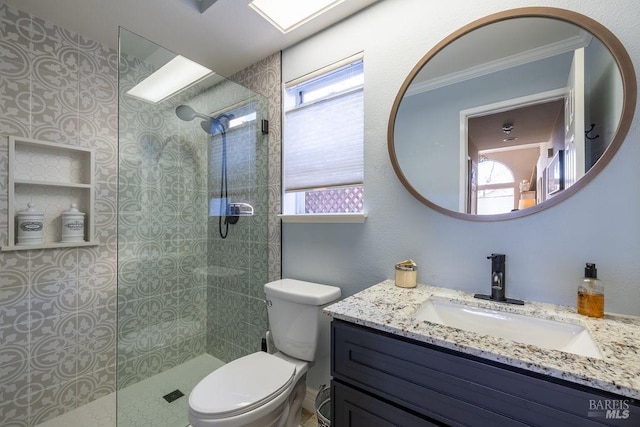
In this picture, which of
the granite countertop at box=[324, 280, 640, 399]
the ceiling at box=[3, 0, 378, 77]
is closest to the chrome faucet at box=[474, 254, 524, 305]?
the granite countertop at box=[324, 280, 640, 399]

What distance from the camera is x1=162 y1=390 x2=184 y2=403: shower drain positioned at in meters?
1.61

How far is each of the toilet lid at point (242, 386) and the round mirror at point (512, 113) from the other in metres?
1.08

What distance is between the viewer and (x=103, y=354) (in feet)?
5.88

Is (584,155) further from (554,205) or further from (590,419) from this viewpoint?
(590,419)

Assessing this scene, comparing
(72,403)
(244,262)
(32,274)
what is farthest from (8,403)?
(244,262)

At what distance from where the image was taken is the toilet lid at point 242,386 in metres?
1.04

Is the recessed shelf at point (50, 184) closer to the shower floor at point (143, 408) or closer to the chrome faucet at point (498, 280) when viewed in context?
the shower floor at point (143, 408)

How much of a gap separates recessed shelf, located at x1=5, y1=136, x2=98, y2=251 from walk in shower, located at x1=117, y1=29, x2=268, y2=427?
0.53 meters

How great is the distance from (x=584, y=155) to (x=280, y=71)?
1695mm

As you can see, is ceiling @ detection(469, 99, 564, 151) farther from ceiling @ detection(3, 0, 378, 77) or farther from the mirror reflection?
ceiling @ detection(3, 0, 378, 77)

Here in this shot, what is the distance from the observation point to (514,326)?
940 millimetres

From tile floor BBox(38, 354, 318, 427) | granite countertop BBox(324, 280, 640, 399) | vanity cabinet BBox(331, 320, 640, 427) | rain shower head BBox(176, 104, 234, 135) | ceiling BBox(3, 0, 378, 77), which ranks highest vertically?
ceiling BBox(3, 0, 378, 77)

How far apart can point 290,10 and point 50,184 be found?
1.77 m

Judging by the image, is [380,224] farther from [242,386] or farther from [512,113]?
[242,386]
